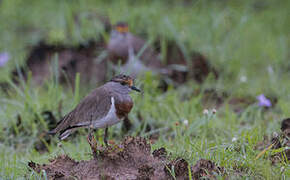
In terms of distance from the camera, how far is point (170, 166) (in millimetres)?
2738

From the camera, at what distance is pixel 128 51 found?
6016 mm

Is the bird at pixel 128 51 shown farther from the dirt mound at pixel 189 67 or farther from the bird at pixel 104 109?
the bird at pixel 104 109

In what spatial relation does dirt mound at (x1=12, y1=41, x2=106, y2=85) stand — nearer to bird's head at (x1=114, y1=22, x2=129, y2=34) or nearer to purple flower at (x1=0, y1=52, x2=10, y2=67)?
purple flower at (x1=0, y1=52, x2=10, y2=67)

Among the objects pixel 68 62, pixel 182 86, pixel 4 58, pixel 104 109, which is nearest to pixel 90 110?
pixel 104 109

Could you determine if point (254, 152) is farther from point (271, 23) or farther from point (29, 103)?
point (271, 23)

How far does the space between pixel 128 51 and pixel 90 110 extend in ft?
9.03

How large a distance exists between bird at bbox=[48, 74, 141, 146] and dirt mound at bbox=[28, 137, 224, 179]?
1.31 ft

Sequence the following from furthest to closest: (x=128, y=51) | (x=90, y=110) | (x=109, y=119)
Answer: (x=128, y=51) → (x=90, y=110) → (x=109, y=119)

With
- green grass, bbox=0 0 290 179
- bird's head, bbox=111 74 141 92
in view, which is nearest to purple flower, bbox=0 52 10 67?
green grass, bbox=0 0 290 179

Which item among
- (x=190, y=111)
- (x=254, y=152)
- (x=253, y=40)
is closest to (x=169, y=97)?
(x=190, y=111)

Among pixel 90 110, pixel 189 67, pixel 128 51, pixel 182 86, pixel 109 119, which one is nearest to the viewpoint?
pixel 109 119

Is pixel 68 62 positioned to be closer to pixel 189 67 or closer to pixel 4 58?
pixel 4 58

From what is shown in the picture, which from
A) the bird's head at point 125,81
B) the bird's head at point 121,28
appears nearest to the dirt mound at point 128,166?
the bird's head at point 125,81

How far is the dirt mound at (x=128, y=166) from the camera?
269 cm
